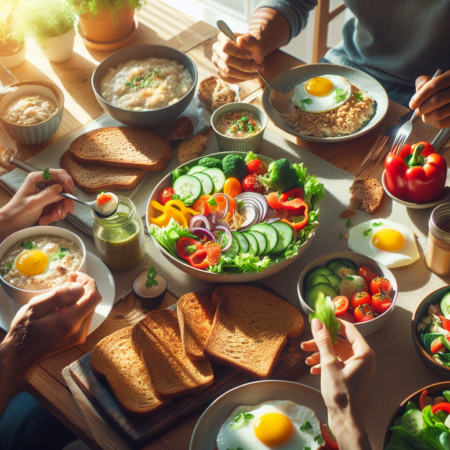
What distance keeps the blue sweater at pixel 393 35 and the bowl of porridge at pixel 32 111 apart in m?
1.76

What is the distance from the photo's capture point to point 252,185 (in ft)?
8.20

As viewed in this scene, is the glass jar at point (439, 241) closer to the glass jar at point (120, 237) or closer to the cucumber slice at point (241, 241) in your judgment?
the cucumber slice at point (241, 241)

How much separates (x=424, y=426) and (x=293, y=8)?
9.84 ft

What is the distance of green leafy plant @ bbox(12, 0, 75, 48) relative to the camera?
10.4ft

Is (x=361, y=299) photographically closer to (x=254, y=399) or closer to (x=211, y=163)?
(x=254, y=399)

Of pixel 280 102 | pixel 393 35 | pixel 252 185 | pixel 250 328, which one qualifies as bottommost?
pixel 250 328

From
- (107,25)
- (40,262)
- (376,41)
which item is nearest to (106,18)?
(107,25)

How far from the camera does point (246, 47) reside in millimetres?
3113

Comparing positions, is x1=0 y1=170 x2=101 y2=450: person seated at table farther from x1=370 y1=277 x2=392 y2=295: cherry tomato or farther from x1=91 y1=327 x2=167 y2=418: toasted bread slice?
x1=370 y1=277 x2=392 y2=295: cherry tomato

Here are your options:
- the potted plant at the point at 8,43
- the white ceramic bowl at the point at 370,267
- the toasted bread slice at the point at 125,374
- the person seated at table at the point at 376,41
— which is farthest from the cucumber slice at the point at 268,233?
the potted plant at the point at 8,43

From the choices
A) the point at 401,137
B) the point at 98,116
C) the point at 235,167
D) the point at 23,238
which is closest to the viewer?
the point at 23,238

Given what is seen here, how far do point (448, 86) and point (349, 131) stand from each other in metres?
0.59

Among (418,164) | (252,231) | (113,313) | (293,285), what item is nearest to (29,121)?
(113,313)

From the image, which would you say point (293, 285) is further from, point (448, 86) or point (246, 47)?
point (246, 47)
